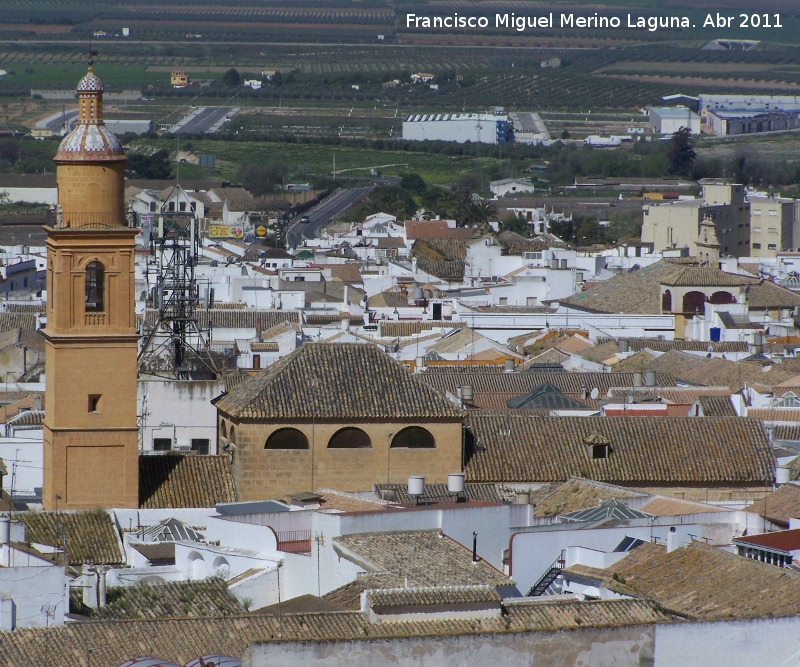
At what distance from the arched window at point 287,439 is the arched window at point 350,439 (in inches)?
16.2

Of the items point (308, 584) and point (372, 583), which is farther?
point (308, 584)

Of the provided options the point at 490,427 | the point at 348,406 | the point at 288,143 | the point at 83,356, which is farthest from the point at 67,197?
the point at 288,143

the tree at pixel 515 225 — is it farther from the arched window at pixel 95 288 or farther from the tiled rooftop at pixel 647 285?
the arched window at pixel 95 288

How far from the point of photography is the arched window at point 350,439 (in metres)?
27.3

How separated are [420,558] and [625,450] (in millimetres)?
8673

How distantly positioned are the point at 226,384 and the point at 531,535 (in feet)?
31.6

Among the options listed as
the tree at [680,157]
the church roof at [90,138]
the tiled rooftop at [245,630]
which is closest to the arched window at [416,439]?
the church roof at [90,138]

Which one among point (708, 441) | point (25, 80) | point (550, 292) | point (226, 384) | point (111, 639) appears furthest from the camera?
point (25, 80)

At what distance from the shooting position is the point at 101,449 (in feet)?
85.7

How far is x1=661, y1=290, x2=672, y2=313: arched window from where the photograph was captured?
176 feet

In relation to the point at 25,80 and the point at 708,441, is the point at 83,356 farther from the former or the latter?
the point at 25,80

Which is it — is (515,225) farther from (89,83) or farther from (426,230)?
(89,83)

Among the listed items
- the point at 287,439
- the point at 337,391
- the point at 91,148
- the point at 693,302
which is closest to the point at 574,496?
the point at 337,391

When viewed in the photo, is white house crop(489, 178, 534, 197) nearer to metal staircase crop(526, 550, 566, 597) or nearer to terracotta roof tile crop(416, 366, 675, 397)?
terracotta roof tile crop(416, 366, 675, 397)
